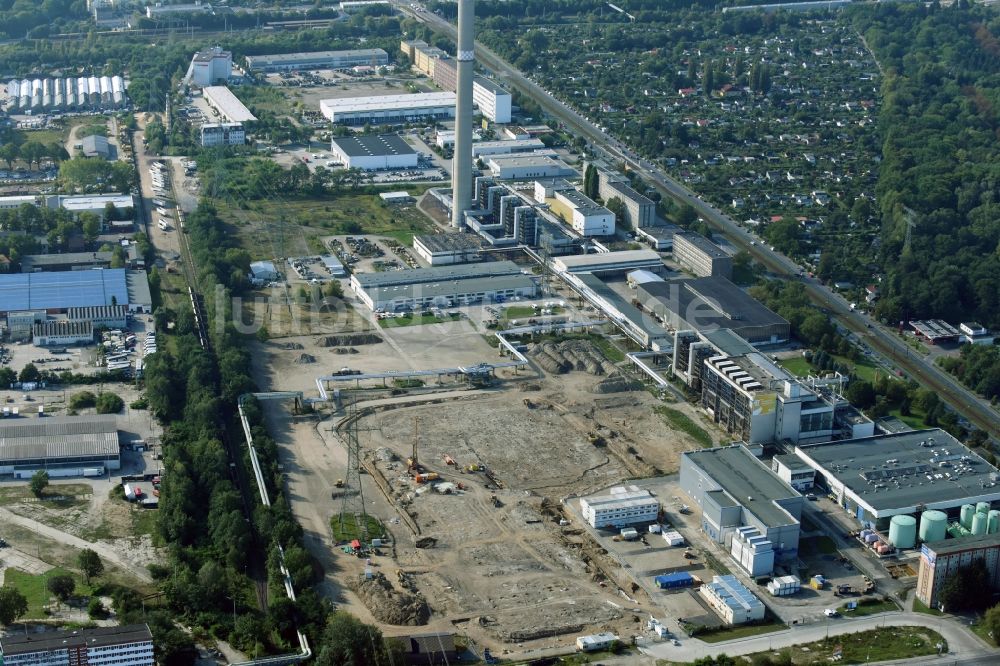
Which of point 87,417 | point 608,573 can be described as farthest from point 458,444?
point 87,417

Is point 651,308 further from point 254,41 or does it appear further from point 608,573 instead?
point 254,41

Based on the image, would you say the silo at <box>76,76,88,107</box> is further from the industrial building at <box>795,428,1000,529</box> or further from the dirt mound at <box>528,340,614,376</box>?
the industrial building at <box>795,428,1000,529</box>

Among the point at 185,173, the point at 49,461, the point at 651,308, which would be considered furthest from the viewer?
the point at 185,173

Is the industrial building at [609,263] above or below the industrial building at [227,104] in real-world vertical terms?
below

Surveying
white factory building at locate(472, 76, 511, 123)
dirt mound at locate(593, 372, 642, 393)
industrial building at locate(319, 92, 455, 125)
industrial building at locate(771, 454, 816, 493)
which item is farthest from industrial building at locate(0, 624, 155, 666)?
white factory building at locate(472, 76, 511, 123)

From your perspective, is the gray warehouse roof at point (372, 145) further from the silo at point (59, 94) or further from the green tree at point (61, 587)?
the green tree at point (61, 587)

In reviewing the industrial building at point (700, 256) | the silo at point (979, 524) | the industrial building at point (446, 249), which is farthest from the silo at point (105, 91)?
the silo at point (979, 524)
